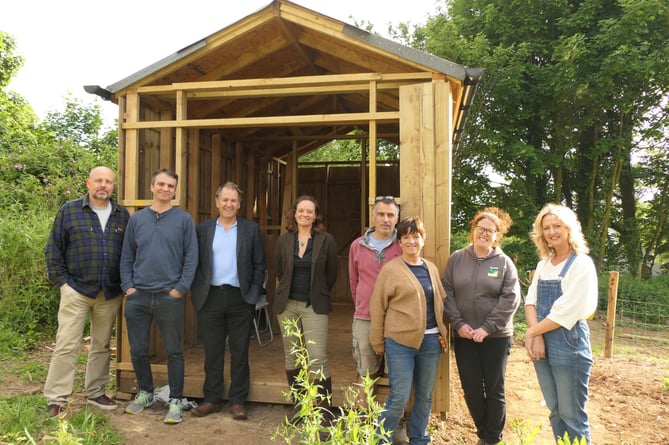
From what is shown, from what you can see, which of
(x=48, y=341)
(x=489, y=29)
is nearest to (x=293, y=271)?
(x=48, y=341)

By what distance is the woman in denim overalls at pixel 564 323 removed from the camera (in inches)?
102

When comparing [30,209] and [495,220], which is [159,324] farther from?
[30,209]

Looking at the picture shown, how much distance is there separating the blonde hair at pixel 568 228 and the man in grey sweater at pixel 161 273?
2.50 meters

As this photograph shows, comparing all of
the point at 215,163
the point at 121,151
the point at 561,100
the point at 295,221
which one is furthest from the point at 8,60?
the point at 561,100

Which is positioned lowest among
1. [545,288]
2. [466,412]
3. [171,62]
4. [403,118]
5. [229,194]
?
[466,412]

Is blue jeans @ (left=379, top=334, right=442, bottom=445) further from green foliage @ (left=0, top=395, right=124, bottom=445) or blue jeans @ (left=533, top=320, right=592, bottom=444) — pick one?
green foliage @ (left=0, top=395, right=124, bottom=445)

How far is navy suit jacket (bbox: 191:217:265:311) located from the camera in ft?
11.8

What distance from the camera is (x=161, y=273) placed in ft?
11.5

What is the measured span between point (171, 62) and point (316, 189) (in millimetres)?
5531

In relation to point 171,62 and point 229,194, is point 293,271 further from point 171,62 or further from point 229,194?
point 171,62

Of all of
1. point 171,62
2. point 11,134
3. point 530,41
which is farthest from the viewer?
point 530,41

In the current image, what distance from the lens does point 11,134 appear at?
36.6 ft

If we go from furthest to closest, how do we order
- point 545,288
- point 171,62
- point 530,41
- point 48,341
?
point 530,41 < point 48,341 < point 171,62 < point 545,288

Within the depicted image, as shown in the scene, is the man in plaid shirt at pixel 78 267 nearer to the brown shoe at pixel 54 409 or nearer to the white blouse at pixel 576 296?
the brown shoe at pixel 54 409
